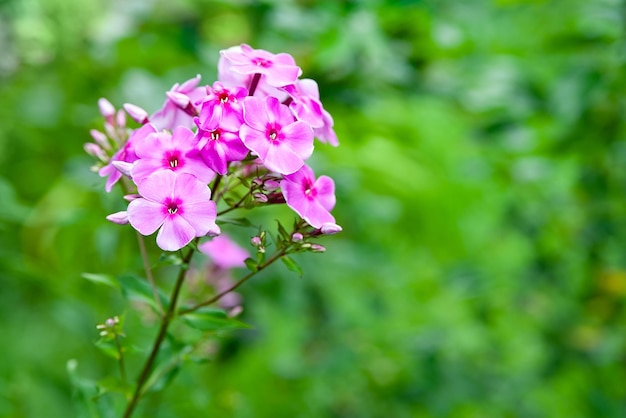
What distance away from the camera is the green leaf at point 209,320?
80cm

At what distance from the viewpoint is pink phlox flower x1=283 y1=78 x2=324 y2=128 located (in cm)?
75

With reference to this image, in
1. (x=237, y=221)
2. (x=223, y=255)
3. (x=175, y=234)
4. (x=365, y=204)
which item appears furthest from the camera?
(x=365, y=204)

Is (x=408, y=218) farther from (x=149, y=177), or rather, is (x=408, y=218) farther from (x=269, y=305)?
(x=149, y=177)

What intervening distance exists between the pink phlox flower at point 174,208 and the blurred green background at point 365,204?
70 cm

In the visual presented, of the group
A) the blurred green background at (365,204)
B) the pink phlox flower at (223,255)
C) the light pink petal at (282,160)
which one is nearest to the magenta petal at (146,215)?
the light pink petal at (282,160)

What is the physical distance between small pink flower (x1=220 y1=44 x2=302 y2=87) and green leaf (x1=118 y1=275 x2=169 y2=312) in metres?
0.26

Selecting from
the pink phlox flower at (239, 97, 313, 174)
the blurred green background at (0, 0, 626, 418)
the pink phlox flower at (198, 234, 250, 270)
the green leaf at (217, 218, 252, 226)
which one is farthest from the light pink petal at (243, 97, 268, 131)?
the blurred green background at (0, 0, 626, 418)

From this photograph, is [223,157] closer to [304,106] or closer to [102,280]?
[304,106]

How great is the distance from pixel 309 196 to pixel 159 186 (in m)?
0.14

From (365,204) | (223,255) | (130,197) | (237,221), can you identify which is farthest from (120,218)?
(365,204)

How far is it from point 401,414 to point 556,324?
45cm

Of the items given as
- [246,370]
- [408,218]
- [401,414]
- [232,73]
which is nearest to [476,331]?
[408,218]

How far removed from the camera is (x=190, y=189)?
0.69 meters

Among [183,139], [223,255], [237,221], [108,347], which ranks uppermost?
[183,139]
